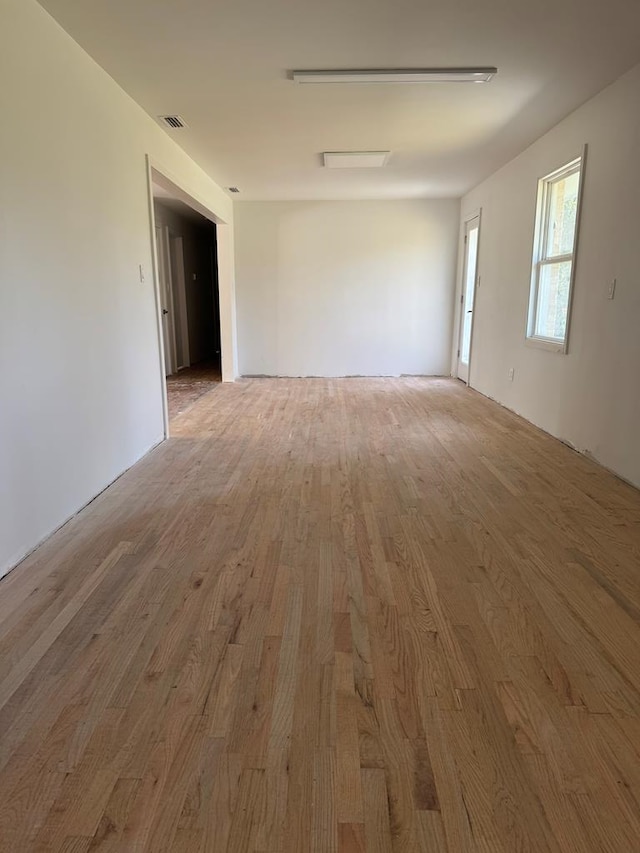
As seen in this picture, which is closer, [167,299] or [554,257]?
[554,257]

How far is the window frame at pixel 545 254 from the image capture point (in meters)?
4.01

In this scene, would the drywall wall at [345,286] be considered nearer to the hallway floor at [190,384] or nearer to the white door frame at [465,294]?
the white door frame at [465,294]

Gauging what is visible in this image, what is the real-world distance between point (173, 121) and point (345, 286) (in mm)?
3850

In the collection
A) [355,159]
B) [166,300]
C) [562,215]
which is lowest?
[166,300]

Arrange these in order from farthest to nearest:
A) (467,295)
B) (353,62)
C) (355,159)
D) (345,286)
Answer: (345,286) → (467,295) → (355,159) → (353,62)

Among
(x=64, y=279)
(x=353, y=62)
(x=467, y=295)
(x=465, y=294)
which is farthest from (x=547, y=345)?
(x=64, y=279)

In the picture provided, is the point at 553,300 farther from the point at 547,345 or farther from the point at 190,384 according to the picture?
the point at 190,384

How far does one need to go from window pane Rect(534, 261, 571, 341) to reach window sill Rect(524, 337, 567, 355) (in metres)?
0.06

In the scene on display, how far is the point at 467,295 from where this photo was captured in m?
7.16

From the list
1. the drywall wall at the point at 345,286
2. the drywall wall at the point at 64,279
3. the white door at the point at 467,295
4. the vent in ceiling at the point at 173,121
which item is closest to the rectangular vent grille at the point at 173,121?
Answer: the vent in ceiling at the point at 173,121

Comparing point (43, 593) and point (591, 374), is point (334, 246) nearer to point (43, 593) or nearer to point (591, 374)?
point (591, 374)

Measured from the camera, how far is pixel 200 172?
5.57 m

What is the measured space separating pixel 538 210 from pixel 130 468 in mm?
4004

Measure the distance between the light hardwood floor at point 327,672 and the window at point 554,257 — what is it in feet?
6.02
